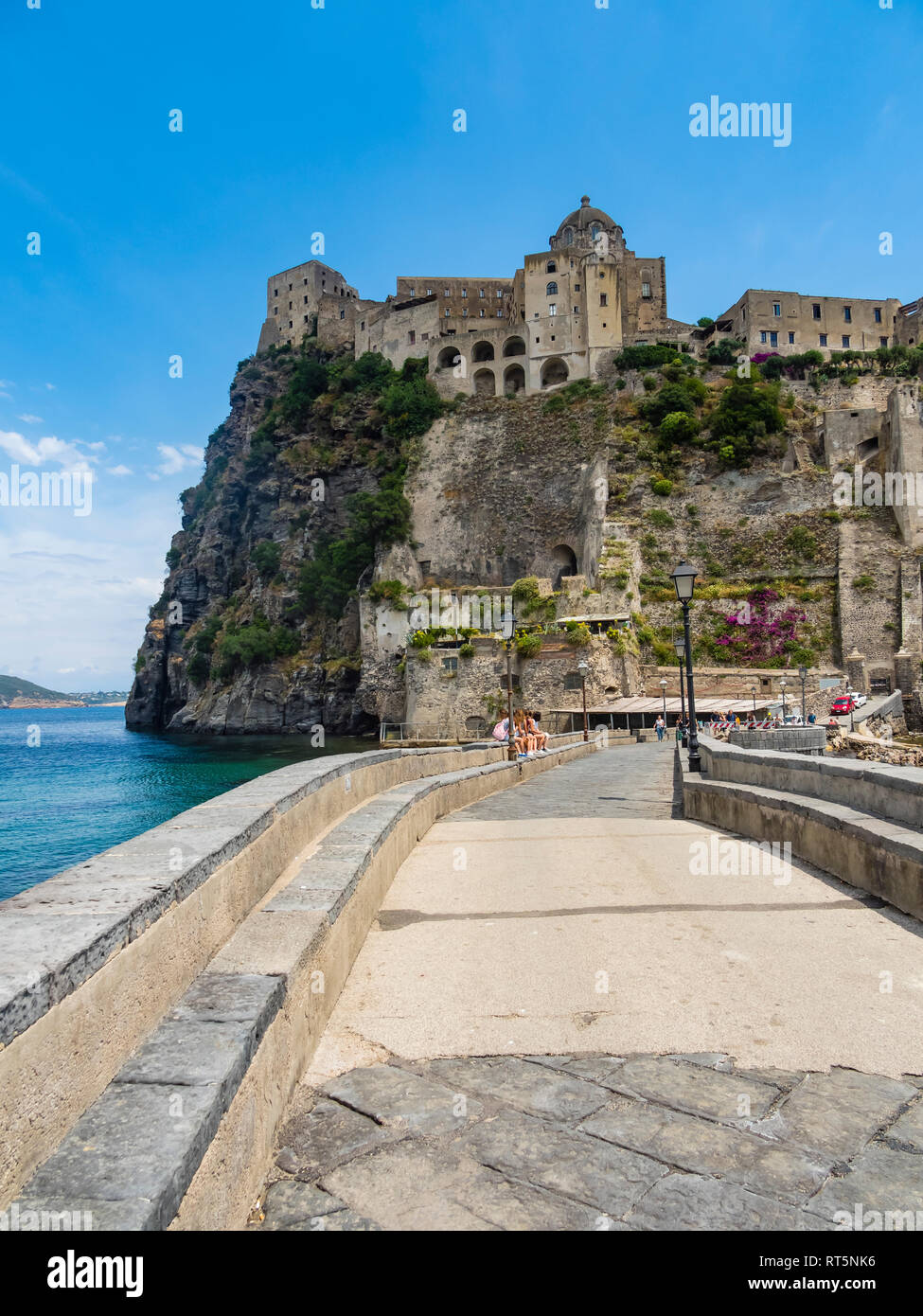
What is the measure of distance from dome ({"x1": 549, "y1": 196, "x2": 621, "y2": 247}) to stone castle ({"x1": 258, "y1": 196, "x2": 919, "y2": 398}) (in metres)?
0.08

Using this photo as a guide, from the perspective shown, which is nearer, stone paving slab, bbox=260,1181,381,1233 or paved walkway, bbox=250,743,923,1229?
stone paving slab, bbox=260,1181,381,1233

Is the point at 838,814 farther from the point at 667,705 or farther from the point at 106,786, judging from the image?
the point at 106,786

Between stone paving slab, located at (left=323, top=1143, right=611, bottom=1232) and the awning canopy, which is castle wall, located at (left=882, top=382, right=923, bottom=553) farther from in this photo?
stone paving slab, located at (left=323, top=1143, right=611, bottom=1232)

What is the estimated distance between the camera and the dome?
228 feet

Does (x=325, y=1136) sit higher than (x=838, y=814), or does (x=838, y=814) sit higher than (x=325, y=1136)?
(x=838, y=814)

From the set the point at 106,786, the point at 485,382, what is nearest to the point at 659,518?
the point at 485,382

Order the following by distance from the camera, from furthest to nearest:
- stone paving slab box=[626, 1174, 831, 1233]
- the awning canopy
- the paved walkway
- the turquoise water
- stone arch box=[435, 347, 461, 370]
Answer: stone arch box=[435, 347, 461, 370] < the awning canopy < the turquoise water < the paved walkway < stone paving slab box=[626, 1174, 831, 1233]

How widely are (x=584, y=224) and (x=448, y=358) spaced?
17744 millimetres

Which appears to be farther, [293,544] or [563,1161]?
[293,544]

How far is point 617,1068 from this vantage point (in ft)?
10.7

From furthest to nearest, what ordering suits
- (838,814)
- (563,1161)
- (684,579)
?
(684,579) < (838,814) < (563,1161)

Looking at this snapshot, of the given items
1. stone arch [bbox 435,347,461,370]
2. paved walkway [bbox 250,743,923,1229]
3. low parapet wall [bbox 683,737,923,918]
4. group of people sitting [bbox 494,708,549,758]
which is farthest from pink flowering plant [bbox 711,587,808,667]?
paved walkway [bbox 250,743,923,1229]
